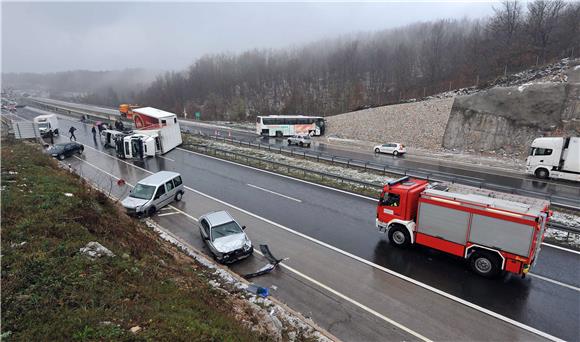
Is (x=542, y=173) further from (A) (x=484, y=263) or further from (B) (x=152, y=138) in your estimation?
(B) (x=152, y=138)

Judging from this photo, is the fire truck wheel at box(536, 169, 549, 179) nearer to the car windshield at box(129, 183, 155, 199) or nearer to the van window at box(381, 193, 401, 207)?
the van window at box(381, 193, 401, 207)

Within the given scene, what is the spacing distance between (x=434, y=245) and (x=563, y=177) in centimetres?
2046

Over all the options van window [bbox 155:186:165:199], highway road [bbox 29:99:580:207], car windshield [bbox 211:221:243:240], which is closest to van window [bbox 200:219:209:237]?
car windshield [bbox 211:221:243:240]

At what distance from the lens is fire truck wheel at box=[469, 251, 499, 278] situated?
10.8m

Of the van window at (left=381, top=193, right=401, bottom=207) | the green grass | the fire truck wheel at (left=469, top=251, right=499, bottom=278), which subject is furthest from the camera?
the van window at (left=381, top=193, right=401, bottom=207)

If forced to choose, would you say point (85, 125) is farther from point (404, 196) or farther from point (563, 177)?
point (563, 177)

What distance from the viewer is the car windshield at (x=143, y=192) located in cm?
1725

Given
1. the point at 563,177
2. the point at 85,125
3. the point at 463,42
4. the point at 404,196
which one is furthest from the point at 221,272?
the point at 463,42

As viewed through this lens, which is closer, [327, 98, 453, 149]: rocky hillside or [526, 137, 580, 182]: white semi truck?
[526, 137, 580, 182]: white semi truck

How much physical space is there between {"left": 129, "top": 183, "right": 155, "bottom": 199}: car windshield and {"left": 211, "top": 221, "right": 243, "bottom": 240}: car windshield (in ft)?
20.0

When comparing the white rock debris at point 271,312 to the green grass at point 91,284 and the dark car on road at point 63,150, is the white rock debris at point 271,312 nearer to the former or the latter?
the green grass at point 91,284

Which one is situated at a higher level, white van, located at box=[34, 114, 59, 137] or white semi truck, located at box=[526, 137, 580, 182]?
white van, located at box=[34, 114, 59, 137]

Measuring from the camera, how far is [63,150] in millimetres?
29344

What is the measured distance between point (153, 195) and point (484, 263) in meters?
16.0
